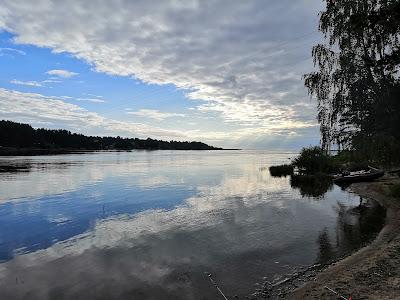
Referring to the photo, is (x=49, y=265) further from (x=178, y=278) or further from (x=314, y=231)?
(x=314, y=231)

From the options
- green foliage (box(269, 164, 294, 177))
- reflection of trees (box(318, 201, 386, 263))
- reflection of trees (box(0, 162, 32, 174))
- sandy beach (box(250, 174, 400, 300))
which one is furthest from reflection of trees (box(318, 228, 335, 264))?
reflection of trees (box(0, 162, 32, 174))

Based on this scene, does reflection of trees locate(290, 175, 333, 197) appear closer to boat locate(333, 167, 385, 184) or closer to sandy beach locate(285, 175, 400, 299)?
boat locate(333, 167, 385, 184)

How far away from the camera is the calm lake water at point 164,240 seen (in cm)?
1343

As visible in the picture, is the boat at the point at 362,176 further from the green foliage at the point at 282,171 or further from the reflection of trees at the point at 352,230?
the green foliage at the point at 282,171

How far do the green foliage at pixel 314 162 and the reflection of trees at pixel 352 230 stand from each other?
28976 millimetres

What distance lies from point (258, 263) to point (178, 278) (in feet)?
12.0

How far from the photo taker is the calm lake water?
44.1 ft

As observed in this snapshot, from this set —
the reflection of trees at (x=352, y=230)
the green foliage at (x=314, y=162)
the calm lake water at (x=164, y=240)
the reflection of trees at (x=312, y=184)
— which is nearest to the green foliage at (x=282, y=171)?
the green foliage at (x=314, y=162)

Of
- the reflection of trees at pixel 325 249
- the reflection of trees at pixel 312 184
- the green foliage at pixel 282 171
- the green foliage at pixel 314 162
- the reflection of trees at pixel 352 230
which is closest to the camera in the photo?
the reflection of trees at pixel 325 249

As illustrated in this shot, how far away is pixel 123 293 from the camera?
41.1ft

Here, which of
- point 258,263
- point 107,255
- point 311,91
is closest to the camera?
point 258,263

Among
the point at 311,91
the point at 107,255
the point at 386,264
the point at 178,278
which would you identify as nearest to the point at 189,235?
the point at 107,255

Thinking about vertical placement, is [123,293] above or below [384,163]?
below

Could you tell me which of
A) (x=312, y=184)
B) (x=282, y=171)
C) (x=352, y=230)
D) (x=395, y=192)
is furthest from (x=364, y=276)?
(x=282, y=171)
